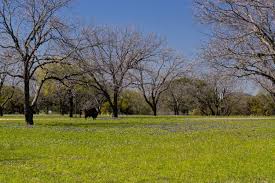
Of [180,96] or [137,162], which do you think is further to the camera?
[180,96]

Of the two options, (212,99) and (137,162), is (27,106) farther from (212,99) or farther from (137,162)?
(212,99)

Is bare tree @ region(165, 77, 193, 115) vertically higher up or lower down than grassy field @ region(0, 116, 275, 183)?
higher up

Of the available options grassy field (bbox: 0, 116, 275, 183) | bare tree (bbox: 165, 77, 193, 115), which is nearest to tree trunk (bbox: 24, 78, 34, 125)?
grassy field (bbox: 0, 116, 275, 183)

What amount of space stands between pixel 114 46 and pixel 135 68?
436cm

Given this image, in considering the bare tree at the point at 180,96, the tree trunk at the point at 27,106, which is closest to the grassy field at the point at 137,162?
the tree trunk at the point at 27,106

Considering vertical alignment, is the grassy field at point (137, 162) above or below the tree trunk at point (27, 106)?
below

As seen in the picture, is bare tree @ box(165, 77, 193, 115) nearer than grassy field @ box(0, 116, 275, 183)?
No

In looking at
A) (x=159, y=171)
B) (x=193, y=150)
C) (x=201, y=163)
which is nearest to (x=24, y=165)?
(x=159, y=171)

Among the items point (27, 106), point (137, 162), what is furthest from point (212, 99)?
point (137, 162)

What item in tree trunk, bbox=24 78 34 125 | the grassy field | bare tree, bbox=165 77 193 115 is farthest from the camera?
bare tree, bbox=165 77 193 115

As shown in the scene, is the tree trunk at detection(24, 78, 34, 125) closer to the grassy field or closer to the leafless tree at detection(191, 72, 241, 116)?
the grassy field

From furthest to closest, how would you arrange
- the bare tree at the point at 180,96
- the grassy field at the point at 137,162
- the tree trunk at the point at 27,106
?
the bare tree at the point at 180,96 < the tree trunk at the point at 27,106 < the grassy field at the point at 137,162

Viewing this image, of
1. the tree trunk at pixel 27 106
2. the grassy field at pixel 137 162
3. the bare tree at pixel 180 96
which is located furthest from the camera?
the bare tree at pixel 180 96

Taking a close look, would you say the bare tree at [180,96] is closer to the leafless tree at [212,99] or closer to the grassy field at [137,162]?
the leafless tree at [212,99]
